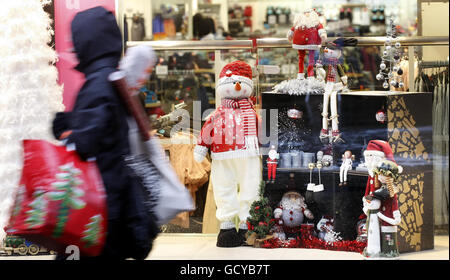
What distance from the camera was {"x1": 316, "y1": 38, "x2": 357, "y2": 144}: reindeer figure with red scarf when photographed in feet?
14.0

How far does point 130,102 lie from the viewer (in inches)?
106

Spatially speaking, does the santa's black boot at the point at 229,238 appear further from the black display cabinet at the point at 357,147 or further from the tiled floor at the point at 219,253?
the black display cabinet at the point at 357,147

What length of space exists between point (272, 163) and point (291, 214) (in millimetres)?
352

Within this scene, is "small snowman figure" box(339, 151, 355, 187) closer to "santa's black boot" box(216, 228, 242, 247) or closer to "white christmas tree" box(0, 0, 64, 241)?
"santa's black boot" box(216, 228, 242, 247)

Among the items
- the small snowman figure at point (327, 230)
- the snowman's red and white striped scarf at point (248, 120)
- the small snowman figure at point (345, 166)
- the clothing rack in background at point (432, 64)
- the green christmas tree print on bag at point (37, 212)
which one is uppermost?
the clothing rack in background at point (432, 64)

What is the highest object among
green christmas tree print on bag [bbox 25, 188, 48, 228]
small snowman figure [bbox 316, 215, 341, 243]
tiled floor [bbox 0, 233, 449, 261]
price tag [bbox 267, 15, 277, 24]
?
price tag [bbox 267, 15, 277, 24]

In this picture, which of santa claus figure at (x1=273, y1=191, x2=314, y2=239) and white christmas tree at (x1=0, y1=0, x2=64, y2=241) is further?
santa claus figure at (x1=273, y1=191, x2=314, y2=239)

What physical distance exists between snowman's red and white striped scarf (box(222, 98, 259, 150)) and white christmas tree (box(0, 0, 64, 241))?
1162 mm

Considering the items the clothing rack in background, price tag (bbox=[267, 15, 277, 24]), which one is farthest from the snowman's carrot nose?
price tag (bbox=[267, 15, 277, 24])

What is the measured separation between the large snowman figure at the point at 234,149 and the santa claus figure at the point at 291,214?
20cm

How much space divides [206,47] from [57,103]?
1.17 meters

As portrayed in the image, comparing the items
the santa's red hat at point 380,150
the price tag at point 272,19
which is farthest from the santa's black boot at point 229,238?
the price tag at point 272,19

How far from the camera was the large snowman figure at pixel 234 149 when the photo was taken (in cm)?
447
